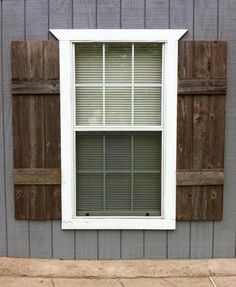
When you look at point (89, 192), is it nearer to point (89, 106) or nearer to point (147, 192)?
point (147, 192)

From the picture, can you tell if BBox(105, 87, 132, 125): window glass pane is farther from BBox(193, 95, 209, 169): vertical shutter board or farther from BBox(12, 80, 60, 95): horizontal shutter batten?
BBox(193, 95, 209, 169): vertical shutter board

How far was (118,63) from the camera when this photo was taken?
3.06 meters

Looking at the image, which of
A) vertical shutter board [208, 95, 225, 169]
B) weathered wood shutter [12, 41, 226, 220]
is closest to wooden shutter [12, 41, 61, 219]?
weathered wood shutter [12, 41, 226, 220]

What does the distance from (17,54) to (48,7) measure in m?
0.45

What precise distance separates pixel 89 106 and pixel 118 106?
0.24m

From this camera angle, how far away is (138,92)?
3072 mm

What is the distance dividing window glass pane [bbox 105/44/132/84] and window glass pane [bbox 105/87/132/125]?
9 cm

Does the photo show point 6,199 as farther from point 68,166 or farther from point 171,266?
point 171,266

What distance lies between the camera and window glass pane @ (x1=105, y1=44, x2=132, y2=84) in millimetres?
3049

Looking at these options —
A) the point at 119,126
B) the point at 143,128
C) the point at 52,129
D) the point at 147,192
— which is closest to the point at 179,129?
the point at 143,128

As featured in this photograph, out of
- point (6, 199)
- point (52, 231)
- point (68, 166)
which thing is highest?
point (68, 166)

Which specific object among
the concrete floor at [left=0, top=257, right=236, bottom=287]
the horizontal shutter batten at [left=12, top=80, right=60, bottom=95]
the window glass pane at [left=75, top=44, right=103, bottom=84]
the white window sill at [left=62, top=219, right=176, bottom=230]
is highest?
the window glass pane at [left=75, top=44, right=103, bottom=84]

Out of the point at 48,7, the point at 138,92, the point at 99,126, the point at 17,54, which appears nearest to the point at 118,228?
the point at 99,126

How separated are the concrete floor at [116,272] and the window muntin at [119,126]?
43 centimetres
